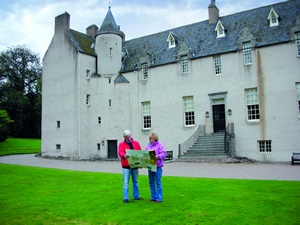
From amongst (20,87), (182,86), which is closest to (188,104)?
(182,86)

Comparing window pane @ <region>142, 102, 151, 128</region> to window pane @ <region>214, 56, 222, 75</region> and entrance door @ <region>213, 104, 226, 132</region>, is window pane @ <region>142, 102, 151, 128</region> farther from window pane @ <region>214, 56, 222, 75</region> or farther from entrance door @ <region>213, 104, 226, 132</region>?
window pane @ <region>214, 56, 222, 75</region>

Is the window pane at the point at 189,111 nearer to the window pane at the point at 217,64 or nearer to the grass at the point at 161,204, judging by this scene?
the window pane at the point at 217,64

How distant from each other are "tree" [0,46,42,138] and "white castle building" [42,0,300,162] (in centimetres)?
2598

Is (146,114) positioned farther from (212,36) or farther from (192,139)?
(212,36)

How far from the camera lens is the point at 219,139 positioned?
23.1m

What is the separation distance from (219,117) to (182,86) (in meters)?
4.76

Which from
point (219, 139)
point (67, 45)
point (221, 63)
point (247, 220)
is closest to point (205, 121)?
point (219, 139)

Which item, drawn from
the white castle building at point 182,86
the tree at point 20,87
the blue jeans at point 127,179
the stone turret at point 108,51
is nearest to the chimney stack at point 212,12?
the white castle building at point 182,86

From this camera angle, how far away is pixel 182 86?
27.1 m

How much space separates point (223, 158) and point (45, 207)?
15029 mm

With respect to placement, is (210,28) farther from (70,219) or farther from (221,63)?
(70,219)

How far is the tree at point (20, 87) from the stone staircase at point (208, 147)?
42407 millimetres

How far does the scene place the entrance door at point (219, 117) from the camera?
25.1 meters

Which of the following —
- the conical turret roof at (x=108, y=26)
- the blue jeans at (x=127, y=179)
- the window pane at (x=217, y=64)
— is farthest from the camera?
the conical turret roof at (x=108, y=26)
